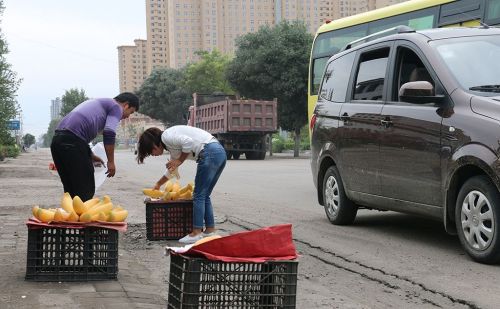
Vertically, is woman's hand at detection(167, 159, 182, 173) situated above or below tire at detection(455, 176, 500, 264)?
above

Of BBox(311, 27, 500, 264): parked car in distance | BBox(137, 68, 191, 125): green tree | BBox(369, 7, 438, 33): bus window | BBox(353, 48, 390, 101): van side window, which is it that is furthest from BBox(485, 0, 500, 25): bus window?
BBox(137, 68, 191, 125): green tree

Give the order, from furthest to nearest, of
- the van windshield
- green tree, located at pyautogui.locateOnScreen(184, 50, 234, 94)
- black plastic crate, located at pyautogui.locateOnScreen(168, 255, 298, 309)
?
green tree, located at pyautogui.locateOnScreen(184, 50, 234, 94) < the van windshield < black plastic crate, located at pyautogui.locateOnScreen(168, 255, 298, 309)

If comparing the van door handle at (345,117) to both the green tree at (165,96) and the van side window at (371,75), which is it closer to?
the van side window at (371,75)

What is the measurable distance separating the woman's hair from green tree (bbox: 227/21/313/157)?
31.1 metres

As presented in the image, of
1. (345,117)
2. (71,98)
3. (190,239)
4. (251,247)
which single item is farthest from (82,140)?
(71,98)

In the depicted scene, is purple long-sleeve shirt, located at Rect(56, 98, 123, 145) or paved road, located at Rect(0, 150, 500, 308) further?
purple long-sleeve shirt, located at Rect(56, 98, 123, 145)

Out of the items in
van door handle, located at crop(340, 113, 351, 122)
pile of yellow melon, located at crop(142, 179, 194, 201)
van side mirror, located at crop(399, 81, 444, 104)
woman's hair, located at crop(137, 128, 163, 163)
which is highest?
van side mirror, located at crop(399, 81, 444, 104)

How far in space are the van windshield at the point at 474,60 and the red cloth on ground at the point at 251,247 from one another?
2.99 metres

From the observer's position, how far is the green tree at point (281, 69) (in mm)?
37281

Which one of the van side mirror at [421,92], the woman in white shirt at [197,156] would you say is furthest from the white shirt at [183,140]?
the van side mirror at [421,92]

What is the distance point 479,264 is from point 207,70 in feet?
168

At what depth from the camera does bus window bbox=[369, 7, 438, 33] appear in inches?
439

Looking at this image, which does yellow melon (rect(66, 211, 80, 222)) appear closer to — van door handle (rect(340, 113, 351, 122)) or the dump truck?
van door handle (rect(340, 113, 351, 122))

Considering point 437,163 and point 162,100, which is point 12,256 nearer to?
point 437,163
